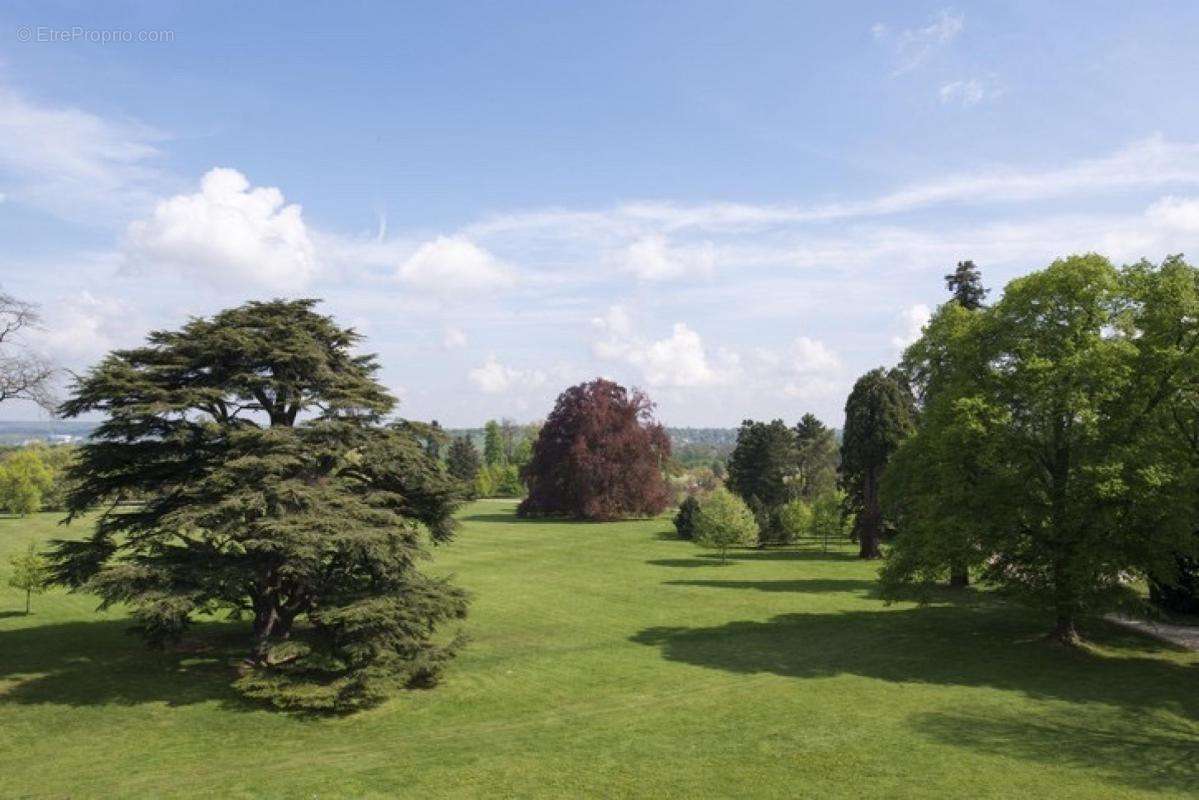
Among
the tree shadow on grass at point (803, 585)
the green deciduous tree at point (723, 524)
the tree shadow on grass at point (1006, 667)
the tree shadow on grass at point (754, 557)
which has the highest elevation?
the green deciduous tree at point (723, 524)

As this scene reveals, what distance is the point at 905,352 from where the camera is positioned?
34.2 meters

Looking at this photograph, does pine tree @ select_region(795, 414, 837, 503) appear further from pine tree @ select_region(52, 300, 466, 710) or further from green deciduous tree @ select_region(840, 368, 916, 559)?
pine tree @ select_region(52, 300, 466, 710)

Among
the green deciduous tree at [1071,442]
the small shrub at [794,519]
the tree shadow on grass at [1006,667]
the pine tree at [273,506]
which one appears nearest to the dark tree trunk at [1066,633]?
the green deciduous tree at [1071,442]

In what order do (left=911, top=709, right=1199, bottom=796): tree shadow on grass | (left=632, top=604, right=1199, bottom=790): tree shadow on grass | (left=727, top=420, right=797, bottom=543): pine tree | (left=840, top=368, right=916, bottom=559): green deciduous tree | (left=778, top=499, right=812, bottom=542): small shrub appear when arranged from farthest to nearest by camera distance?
(left=727, top=420, right=797, bottom=543): pine tree < (left=778, top=499, right=812, bottom=542): small shrub < (left=840, top=368, right=916, bottom=559): green deciduous tree < (left=632, top=604, right=1199, bottom=790): tree shadow on grass < (left=911, top=709, right=1199, bottom=796): tree shadow on grass

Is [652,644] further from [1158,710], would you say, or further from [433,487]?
[1158,710]

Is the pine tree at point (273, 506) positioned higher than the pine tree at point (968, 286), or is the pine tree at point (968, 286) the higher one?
the pine tree at point (968, 286)

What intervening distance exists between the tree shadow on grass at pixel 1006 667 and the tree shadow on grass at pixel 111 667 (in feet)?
44.7

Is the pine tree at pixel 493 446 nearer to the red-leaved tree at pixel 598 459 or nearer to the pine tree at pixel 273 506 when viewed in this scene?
the red-leaved tree at pixel 598 459

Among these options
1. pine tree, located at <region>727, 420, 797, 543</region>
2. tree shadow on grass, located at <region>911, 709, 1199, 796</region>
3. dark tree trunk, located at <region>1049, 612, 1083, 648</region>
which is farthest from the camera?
pine tree, located at <region>727, 420, 797, 543</region>

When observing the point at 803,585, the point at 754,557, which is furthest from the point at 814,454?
the point at 803,585

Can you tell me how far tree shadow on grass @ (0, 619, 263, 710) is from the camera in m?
19.7

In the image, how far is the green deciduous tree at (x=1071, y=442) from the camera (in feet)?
69.2

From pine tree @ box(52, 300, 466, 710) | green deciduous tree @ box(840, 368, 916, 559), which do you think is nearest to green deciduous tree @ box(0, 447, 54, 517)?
pine tree @ box(52, 300, 466, 710)

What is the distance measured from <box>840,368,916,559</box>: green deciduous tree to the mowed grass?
14.4m
